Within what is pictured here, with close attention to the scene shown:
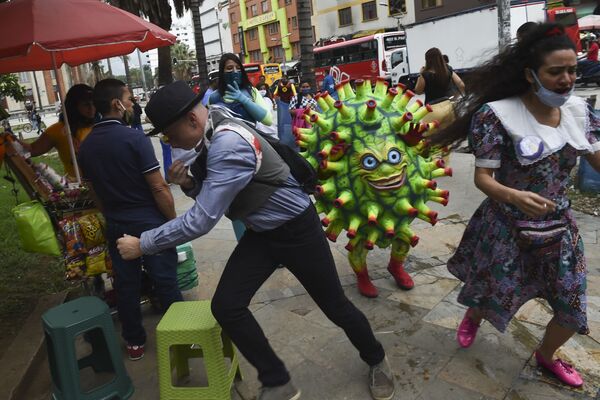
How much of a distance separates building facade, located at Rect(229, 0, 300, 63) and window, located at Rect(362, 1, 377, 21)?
1043cm

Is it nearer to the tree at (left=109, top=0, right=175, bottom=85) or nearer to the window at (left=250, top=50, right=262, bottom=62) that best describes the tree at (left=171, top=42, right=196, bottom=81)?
the window at (left=250, top=50, right=262, bottom=62)

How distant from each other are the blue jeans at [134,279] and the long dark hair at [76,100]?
1002mm

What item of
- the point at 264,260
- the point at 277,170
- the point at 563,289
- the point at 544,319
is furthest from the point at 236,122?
the point at 544,319

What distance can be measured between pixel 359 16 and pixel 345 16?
2.03 m

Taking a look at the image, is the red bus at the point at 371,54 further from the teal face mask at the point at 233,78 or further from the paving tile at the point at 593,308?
the paving tile at the point at 593,308

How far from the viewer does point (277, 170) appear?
2.29 metres

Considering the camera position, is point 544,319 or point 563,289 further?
point 544,319

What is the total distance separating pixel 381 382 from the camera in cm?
258

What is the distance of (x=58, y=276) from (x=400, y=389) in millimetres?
3526

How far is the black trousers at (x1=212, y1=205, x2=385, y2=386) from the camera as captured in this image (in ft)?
7.68

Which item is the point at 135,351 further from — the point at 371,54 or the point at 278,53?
the point at 278,53

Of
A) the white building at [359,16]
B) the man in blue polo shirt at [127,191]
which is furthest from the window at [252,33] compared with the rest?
the man in blue polo shirt at [127,191]

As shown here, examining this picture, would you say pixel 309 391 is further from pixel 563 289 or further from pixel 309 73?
pixel 309 73

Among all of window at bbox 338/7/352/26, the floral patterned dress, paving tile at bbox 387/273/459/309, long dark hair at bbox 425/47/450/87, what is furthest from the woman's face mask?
window at bbox 338/7/352/26
